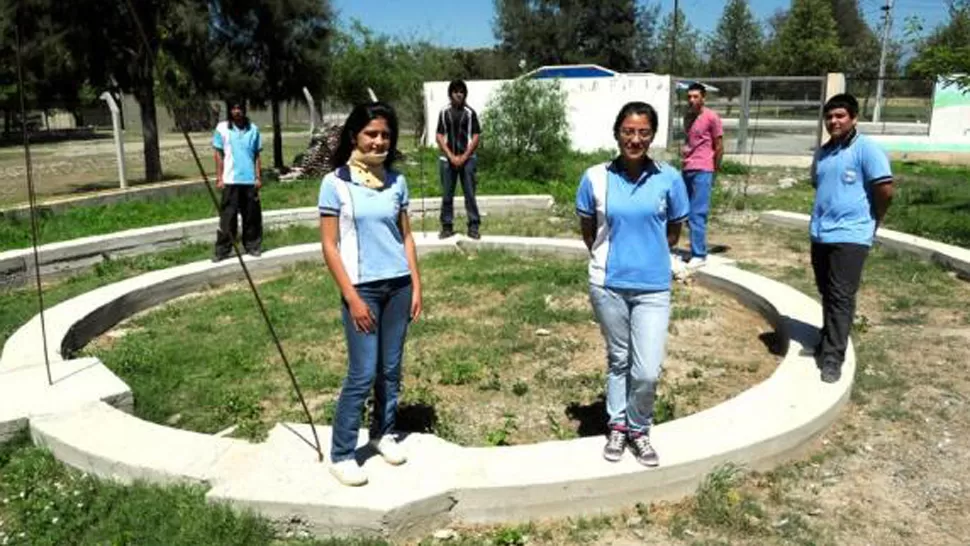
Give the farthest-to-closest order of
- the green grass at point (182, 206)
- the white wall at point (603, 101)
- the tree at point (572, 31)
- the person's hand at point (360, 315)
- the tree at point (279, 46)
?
the tree at point (572, 31) → the white wall at point (603, 101) → the tree at point (279, 46) → the green grass at point (182, 206) → the person's hand at point (360, 315)

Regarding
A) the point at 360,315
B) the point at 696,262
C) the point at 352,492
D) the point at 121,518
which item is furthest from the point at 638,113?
the point at 696,262

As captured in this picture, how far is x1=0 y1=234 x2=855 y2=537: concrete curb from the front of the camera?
10.6 ft

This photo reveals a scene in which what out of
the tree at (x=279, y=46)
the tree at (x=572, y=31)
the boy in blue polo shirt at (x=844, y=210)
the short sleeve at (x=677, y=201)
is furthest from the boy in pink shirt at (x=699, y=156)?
the tree at (x=572, y=31)

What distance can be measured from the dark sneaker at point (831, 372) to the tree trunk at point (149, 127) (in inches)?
563

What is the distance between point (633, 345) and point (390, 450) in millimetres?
1210

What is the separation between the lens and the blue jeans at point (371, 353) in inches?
125

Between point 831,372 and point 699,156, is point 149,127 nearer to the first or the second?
point 699,156

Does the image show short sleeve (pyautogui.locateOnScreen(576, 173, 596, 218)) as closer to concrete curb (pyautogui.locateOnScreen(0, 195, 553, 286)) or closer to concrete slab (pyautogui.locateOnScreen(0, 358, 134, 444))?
concrete slab (pyautogui.locateOnScreen(0, 358, 134, 444))

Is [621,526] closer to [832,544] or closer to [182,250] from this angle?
[832,544]

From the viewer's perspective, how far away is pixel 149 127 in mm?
15586

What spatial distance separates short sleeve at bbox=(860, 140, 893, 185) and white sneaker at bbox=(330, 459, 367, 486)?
130 inches

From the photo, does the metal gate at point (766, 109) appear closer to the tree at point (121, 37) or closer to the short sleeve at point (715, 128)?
the short sleeve at point (715, 128)

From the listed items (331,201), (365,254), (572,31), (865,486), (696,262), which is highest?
(572,31)

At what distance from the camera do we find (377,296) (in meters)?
3.19
